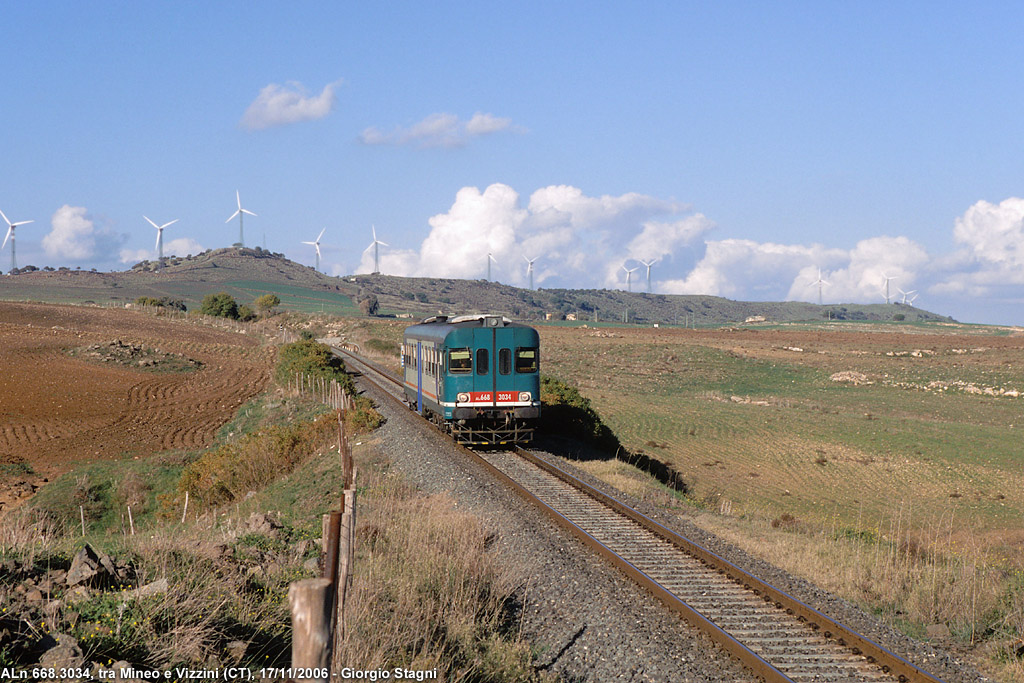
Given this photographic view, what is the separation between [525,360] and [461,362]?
6.22 ft

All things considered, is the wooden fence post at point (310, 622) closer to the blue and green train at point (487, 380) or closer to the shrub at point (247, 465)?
the blue and green train at point (487, 380)

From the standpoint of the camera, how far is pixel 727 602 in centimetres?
→ 1155

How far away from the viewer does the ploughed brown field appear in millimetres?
33812

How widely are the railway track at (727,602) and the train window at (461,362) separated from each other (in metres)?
6.04

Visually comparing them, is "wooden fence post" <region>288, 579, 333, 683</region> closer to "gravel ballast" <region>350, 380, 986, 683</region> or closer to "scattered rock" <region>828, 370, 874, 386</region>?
"gravel ballast" <region>350, 380, 986, 683</region>

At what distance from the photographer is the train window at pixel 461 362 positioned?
23.8 meters

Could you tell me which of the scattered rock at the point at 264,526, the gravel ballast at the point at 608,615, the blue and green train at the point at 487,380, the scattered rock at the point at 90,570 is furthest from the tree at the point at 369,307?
the scattered rock at the point at 90,570

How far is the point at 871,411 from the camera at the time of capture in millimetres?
51812

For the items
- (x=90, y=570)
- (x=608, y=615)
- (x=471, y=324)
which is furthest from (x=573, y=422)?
(x=90, y=570)

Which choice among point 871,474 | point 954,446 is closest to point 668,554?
point 871,474

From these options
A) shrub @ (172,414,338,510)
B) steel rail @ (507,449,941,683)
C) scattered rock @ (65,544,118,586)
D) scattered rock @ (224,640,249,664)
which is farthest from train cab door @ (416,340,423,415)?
scattered rock @ (224,640,249,664)

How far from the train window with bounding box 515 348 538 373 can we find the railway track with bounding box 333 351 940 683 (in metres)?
6.23

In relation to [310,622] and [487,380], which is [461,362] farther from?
[310,622]

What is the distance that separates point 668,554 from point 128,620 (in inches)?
349
